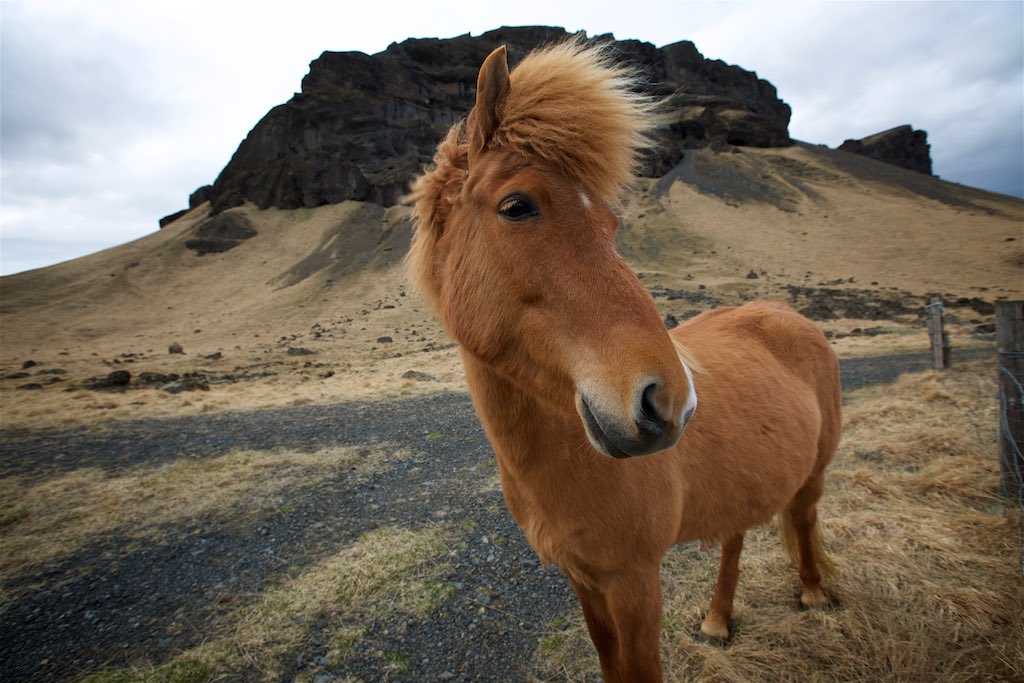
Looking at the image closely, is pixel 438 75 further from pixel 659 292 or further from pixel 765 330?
pixel 765 330

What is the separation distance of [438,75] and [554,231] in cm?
8804

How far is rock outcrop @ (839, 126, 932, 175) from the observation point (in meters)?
96.0

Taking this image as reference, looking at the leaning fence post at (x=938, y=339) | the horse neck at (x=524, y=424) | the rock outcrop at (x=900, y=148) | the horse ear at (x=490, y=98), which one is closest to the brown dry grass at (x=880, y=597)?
the horse neck at (x=524, y=424)

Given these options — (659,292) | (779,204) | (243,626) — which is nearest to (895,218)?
(779,204)

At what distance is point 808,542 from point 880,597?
1.86 ft

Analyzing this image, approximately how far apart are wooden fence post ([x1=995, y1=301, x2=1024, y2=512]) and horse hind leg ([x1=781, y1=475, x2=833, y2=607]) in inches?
69.8

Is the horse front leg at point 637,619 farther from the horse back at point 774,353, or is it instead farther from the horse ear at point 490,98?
the horse ear at point 490,98

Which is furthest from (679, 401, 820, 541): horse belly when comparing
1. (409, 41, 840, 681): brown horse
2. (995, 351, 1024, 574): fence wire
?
(995, 351, 1024, 574): fence wire

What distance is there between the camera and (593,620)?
92.4 inches

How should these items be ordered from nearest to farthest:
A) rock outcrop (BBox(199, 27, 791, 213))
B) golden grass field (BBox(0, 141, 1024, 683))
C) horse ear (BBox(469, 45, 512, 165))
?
horse ear (BBox(469, 45, 512, 165)) < golden grass field (BBox(0, 141, 1024, 683)) < rock outcrop (BBox(199, 27, 791, 213))

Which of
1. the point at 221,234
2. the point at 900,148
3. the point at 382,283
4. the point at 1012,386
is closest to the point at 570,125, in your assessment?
the point at 1012,386

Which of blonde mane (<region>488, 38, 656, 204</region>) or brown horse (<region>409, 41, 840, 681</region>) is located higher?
blonde mane (<region>488, 38, 656, 204</region>)

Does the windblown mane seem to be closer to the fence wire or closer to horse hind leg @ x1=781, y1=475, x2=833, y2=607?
horse hind leg @ x1=781, y1=475, x2=833, y2=607

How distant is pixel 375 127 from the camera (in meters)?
67.6
